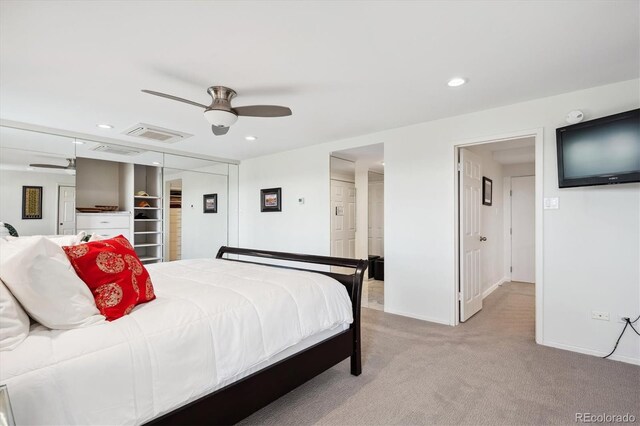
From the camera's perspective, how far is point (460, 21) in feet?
5.94

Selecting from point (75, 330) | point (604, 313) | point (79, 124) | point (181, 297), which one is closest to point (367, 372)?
point (181, 297)

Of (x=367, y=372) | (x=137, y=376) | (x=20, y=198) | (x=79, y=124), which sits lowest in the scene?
(x=367, y=372)

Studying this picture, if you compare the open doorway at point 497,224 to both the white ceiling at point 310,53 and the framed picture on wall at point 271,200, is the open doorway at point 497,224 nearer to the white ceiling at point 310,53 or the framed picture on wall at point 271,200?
the white ceiling at point 310,53

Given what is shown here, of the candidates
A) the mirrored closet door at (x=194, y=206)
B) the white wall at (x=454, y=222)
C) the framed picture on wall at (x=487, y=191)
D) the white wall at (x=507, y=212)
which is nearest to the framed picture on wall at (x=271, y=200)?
the white wall at (x=454, y=222)

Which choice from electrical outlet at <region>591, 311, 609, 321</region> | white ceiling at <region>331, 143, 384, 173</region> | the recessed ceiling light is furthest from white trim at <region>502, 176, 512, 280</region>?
the recessed ceiling light

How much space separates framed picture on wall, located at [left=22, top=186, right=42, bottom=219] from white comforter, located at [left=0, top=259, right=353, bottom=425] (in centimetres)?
283

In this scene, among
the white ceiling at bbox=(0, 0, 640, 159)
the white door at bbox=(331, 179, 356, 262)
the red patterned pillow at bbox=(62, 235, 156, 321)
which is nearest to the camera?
the red patterned pillow at bbox=(62, 235, 156, 321)

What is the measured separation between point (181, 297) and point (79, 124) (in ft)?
10.5

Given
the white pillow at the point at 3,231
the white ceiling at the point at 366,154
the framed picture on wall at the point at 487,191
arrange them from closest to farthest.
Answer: the white pillow at the point at 3,231 < the white ceiling at the point at 366,154 < the framed picture on wall at the point at 487,191

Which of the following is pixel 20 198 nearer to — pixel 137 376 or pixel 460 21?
pixel 137 376

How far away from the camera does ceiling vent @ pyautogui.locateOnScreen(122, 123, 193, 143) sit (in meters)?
3.77

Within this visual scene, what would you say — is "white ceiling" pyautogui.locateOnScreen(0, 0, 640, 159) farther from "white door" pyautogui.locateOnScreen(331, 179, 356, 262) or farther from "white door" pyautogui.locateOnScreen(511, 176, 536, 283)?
"white door" pyautogui.locateOnScreen(511, 176, 536, 283)

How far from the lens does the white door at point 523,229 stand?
18.2ft

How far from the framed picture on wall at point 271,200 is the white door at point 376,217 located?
2385mm
